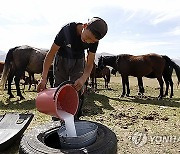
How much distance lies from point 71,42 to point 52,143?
1393mm

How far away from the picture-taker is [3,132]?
4.36m

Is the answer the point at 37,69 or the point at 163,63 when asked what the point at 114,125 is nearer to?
the point at 37,69

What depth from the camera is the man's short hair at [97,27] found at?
10.0ft

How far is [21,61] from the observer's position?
31.3 feet

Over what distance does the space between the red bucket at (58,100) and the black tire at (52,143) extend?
1.11ft

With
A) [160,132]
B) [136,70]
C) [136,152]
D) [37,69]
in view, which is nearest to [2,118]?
[136,152]

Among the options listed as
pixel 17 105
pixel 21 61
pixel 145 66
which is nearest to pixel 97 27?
pixel 17 105

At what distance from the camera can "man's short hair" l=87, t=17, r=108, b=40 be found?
10.0 feet

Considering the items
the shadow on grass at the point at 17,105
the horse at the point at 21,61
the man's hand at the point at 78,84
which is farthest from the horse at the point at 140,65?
the man's hand at the point at 78,84

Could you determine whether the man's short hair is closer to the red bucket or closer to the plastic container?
the red bucket

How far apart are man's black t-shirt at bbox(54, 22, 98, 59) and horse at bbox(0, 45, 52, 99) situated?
5748 millimetres

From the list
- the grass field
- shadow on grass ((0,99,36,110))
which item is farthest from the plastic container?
shadow on grass ((0,99,36,110))

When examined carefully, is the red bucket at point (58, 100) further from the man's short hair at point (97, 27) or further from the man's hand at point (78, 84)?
the man's short hair at point (97, 27)

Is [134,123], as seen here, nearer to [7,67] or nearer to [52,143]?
[52,143]
